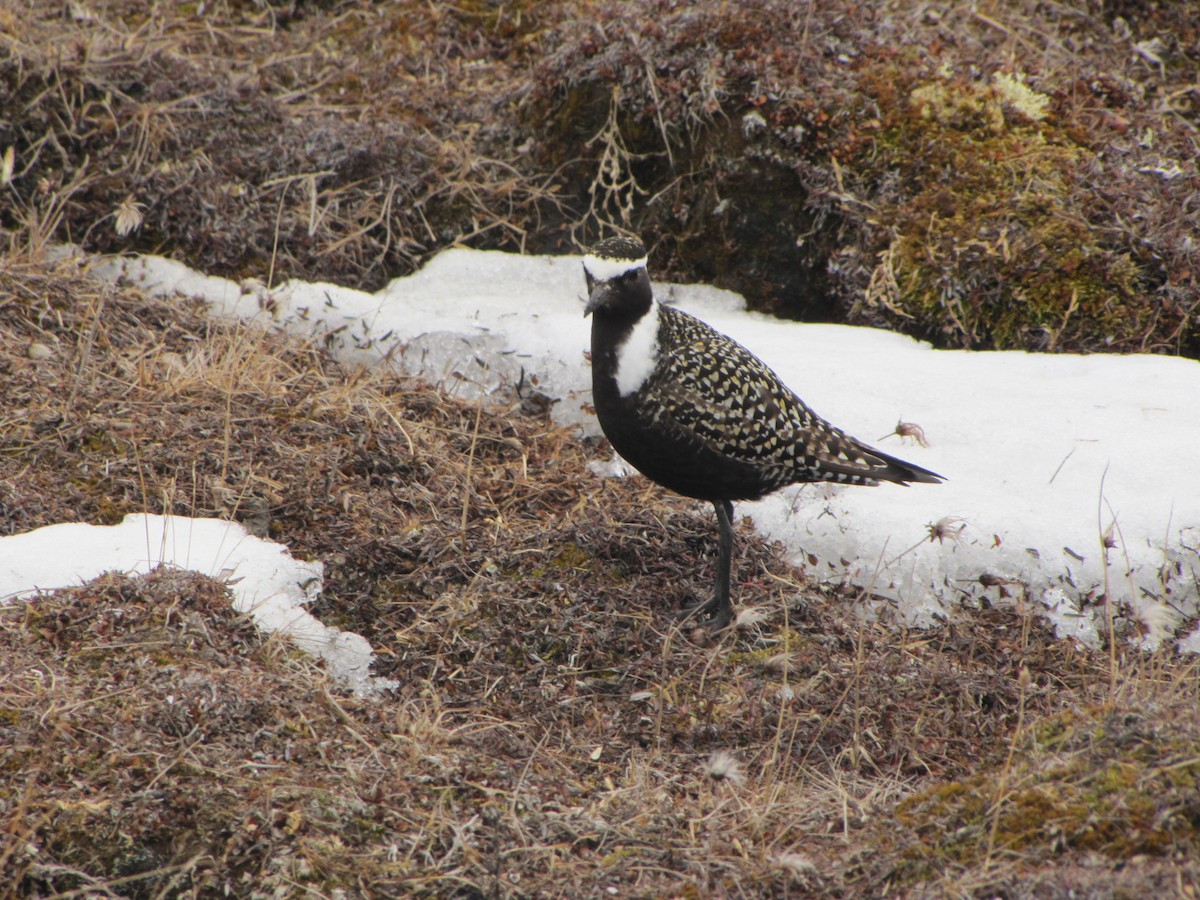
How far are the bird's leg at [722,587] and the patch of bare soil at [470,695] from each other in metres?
0.09

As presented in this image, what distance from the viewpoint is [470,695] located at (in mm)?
4293

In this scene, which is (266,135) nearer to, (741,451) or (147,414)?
(147,414)

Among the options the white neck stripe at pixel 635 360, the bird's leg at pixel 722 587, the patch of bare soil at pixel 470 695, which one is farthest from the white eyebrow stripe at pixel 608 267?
the patch of bare soil at pixel 470 695

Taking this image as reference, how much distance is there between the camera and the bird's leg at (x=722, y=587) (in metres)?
4.75

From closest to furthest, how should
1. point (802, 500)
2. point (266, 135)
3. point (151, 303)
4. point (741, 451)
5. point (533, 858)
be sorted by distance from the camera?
point (533, 858)
point (741, 451)
point (802, 500)
point (151, 303)
point (266, 135)

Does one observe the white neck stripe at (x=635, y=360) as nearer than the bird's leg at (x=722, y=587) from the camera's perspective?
Yes

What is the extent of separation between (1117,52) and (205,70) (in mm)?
6393

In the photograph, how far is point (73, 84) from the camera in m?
7.12

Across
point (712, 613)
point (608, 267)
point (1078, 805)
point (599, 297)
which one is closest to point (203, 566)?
point (599, 297)

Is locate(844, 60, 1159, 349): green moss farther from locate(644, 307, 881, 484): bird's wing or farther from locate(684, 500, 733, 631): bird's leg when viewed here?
locate(684, 500, 733, 631): bird's leg

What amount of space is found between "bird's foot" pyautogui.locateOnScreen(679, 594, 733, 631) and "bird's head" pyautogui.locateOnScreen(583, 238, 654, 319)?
50.6 inches

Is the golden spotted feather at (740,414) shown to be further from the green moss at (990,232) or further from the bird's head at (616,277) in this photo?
the green moss at (990,232)

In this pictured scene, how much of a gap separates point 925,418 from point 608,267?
7.12ft

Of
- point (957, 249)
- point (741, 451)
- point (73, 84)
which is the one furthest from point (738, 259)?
point (73, 84)
